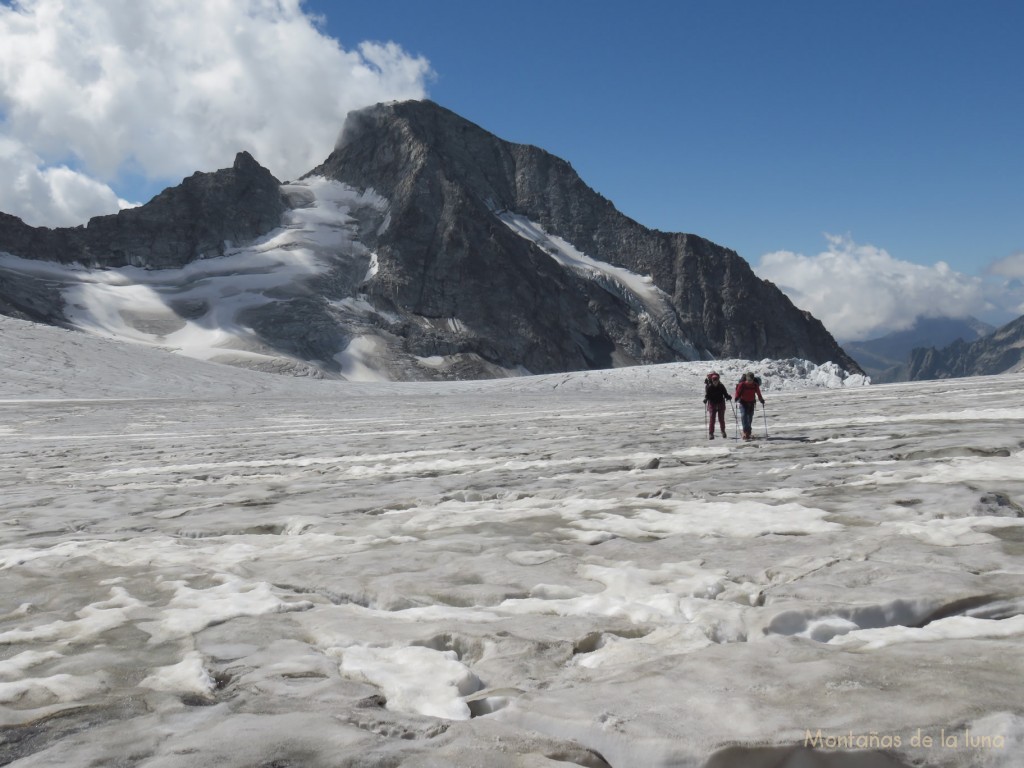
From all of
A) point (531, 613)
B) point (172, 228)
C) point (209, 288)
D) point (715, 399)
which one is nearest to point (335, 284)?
point (209, 288)

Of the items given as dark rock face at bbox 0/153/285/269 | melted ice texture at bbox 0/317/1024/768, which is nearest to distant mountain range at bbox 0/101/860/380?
dark rock face at bbox 0/153/285/269

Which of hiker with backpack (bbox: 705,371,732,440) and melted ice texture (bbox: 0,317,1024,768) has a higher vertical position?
hiker with backpack (bbox: 705,371,732,440)

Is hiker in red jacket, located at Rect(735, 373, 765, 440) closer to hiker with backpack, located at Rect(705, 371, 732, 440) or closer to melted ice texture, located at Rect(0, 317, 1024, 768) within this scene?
hiker with backpack, located at Rect(705, 371, 732, 440)

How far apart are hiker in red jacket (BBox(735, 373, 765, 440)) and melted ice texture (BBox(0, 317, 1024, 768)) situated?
297 cm

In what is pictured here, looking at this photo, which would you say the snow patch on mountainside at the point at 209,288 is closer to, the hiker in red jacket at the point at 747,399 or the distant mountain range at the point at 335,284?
the distant mountain range at the point at 335,284

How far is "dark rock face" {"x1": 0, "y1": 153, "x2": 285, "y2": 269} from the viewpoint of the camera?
159000 mm

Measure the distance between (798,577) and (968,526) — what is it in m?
1.89

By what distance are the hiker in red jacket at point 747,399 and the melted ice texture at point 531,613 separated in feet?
9.73

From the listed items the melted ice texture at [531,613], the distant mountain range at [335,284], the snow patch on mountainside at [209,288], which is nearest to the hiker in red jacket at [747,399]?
the melted ice texture at [531,613]

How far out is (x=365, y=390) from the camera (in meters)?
54.9

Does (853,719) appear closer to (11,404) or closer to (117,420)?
(117,420)

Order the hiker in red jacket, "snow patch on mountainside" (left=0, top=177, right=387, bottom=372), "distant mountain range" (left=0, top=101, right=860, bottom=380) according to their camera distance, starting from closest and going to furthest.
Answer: the hiker in red jacket → "snow patch on mountainside" (left=0, top=177, right=387, bottom=372) → "distant mountain range" (left=0, top=101, right=860, bottom=380)

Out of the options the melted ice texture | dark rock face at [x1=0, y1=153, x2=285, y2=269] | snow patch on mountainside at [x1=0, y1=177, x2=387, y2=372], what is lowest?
the melted ice texture

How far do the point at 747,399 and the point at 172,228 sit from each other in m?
179
